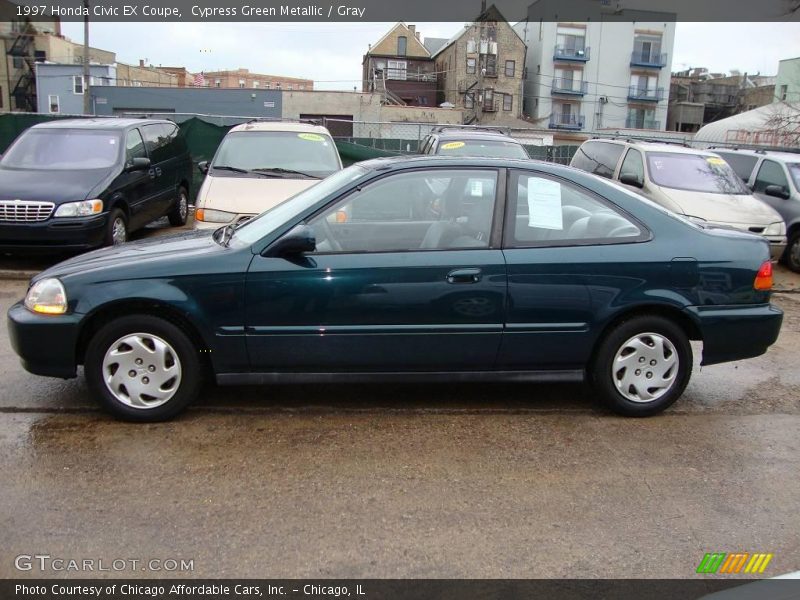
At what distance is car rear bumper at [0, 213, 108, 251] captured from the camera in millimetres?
8109

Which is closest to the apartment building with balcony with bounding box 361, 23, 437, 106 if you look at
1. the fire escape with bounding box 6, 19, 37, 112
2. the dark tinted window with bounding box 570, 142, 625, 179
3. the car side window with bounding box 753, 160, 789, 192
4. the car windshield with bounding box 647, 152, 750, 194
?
the fire escape with bounding box 6, 19, 37, 112

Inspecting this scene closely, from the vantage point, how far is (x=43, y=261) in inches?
358

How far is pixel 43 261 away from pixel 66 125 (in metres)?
1.97

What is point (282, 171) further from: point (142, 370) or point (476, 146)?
point (142, 370)

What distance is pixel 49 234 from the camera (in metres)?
8.14

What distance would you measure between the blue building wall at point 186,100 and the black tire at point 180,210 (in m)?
38.5

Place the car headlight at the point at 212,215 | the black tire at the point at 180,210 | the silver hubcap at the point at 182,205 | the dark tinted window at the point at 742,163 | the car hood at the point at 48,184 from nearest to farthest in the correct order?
the car headlight at the point at 212,215 → the car hood at the point at 48,184 → the black tire at the point at 180,210 → the silver hubcap at the point at 182,205 → the dark tinted window at the point at 742,163

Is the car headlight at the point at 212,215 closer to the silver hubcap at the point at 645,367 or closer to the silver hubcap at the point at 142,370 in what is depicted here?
the silver hubcap at the point at 142,370

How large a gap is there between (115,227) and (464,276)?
6.21 metres

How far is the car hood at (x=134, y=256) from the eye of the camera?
4191 mm

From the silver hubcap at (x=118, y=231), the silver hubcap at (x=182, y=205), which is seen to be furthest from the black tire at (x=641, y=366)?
the silver hubcap at (x=182, y=205)

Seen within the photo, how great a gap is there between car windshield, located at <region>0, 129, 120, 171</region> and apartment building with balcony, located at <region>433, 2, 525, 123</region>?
56.3 metres

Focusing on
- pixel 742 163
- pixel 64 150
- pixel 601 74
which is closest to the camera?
pixel 64 150

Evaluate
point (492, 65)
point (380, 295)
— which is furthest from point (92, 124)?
point (492, 65)
